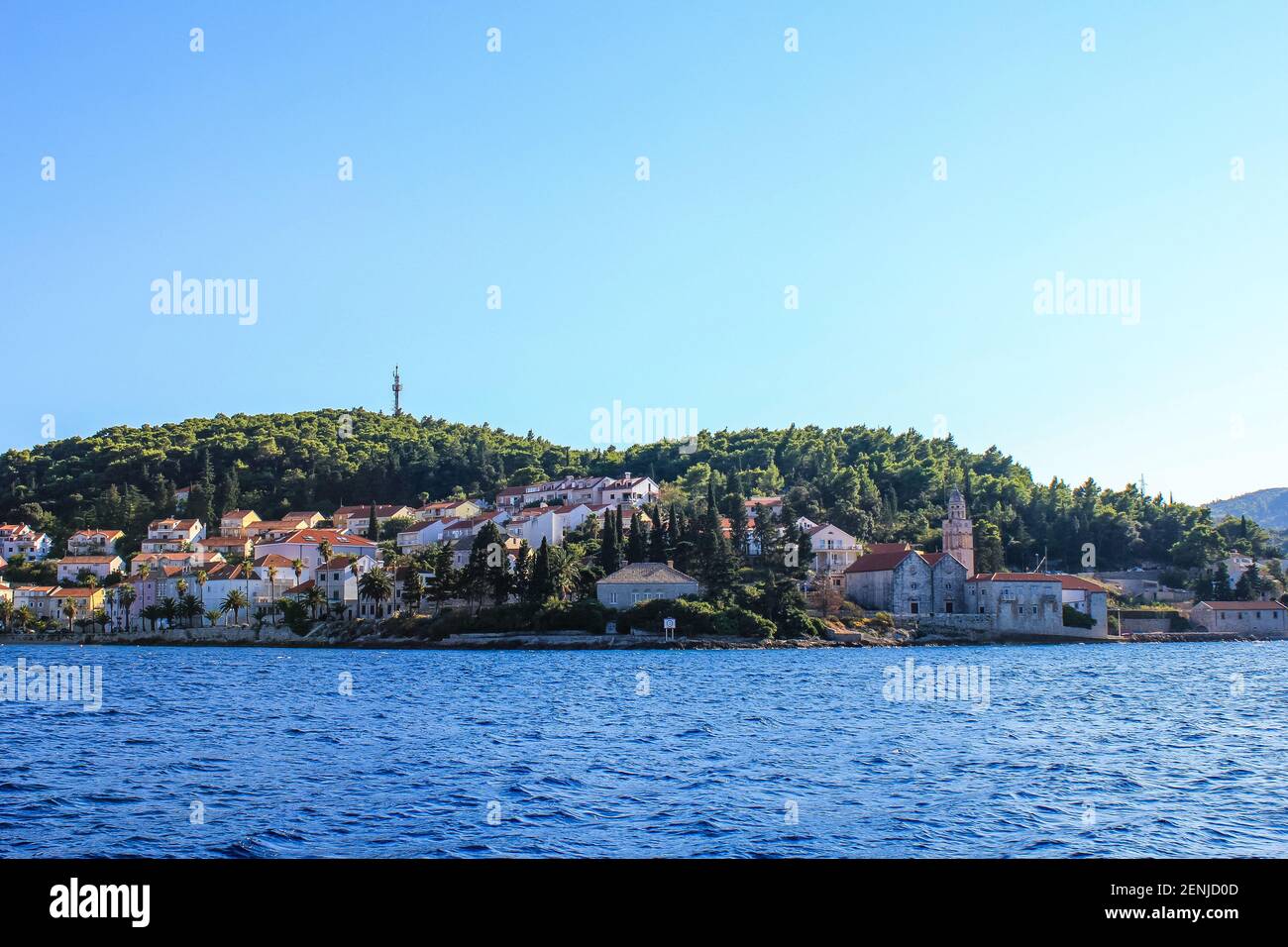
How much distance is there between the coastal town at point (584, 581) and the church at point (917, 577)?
11 cm

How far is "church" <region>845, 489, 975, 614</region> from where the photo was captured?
8619 cm

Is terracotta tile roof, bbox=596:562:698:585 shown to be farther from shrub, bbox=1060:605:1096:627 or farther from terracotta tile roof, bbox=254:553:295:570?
terracotta tile roof, bbox=254:553:295:570

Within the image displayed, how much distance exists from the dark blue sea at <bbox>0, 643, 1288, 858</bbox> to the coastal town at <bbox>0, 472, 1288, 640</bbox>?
118 feet

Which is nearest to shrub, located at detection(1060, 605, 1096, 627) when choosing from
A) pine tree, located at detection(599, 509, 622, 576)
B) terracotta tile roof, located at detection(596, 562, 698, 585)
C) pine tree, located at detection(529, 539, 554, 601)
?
terracotta tile roof, located at detection(596, 562, 698, 585)

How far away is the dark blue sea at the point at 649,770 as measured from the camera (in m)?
16.9

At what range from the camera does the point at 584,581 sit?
84875mm

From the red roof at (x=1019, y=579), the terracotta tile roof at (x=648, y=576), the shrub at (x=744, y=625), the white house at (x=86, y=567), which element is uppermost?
the white house at (x=86, y=567)

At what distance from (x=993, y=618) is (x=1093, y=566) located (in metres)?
31.9

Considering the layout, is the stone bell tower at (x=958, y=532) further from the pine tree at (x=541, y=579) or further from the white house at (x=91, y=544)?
the white house at (x=91, y=544)

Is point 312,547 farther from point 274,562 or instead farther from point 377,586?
point 377,586

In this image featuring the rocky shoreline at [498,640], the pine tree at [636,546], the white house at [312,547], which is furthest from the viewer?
the white house at [312,547]

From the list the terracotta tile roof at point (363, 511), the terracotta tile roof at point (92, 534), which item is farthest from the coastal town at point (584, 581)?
the terracotta tile roof at point (363, 511)
